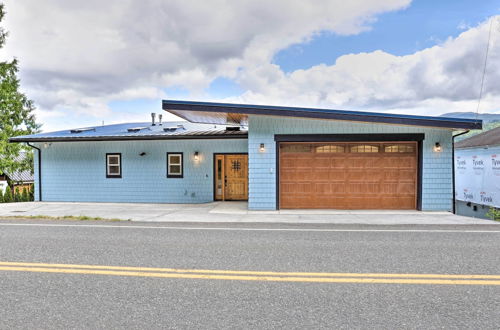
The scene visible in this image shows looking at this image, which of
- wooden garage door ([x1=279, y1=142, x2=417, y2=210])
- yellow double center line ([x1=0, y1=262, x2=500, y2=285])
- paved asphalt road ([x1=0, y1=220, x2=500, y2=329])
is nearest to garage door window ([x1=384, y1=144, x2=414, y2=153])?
wooden garage door ([x1=279, y1=142, x2=417, y2=210])

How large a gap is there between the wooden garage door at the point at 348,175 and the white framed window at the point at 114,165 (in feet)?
27.1

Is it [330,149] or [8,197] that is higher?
[330,149]

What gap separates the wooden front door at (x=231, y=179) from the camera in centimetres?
1509

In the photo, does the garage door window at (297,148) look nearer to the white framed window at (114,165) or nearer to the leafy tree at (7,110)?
the white framed window at (114,165)

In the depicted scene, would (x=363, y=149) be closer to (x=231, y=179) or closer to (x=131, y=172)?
(x=231, y=179)

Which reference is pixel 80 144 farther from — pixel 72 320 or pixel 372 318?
pixel 372 318

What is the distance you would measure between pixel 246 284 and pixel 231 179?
1107cm

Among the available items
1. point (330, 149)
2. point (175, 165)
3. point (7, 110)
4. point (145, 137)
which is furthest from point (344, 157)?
point (7, 110)

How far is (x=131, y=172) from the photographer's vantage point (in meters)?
15.3

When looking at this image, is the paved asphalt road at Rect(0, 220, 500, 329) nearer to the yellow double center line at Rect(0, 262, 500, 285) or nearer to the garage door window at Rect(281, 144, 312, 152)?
the yellow double center line at Rect(0, 262, 500, 285)

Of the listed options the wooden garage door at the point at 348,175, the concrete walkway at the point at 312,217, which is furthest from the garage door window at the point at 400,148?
the concrete walkway at the point at 312,217

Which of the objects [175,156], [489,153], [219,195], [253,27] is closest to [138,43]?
[253,27]

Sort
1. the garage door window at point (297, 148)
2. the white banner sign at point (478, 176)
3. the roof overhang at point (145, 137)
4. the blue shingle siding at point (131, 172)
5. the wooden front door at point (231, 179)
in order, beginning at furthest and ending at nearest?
the wooden front door at point (231, 179) → the blue shingle siding at point (131, 172) → the white banner sign at point (478, 176) → the roof overhang at point (145, 137) → the garage door window at point (297, 148)

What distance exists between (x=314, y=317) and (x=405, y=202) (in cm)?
999
